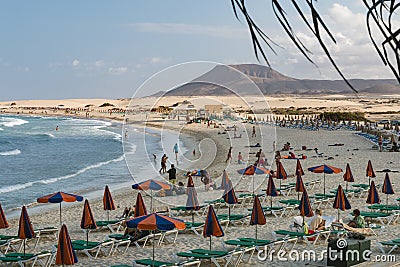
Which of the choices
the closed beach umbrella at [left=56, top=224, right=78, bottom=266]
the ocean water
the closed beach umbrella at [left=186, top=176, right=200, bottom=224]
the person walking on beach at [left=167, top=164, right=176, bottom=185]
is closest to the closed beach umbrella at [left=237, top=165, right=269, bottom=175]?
the person walking on beach at [left=167, top=164, right=176, bottom=185]

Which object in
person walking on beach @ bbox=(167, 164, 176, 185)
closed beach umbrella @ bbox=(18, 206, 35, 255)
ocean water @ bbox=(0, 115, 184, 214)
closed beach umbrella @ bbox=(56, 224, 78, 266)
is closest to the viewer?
closed beach umbrella @ bbox=(56, 224, 78, 266)

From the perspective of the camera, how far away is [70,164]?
34.3 m

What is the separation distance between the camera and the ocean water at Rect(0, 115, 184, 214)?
23125 mm

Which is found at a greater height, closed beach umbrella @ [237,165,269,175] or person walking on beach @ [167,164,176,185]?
closed beach umbrella @ [237,165,269,175]

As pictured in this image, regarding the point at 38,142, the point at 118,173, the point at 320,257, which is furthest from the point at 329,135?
the point at 320,257

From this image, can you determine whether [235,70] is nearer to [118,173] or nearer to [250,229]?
[250,229]

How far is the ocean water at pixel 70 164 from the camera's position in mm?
23125

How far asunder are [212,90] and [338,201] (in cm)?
360

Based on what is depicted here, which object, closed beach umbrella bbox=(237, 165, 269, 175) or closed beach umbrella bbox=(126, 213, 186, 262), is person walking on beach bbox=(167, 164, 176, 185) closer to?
closed beach umbrella bbox=(237, 165, 269, 175)

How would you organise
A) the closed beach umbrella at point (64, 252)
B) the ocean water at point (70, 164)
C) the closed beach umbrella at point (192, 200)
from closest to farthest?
the closed beach umbrella at point (64, 252), the closed beach umbrella at point (192, 200), the ocean water at point (70, 164)

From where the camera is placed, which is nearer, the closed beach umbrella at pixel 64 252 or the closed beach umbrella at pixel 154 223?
the closed beach umbrella at pixel 64 252

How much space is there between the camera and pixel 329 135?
45.6 metres

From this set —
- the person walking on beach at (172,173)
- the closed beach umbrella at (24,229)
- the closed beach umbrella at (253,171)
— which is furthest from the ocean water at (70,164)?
the closed beach umbrella at (24,229)

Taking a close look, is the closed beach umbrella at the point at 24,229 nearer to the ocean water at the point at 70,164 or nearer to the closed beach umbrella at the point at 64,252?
the closed beach umbrella at the point at 64,252
